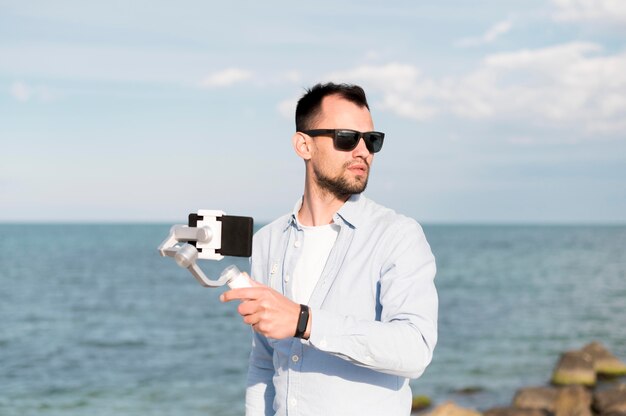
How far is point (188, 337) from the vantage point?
80.5ft

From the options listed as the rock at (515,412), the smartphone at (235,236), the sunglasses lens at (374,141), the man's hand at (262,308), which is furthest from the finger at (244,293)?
the rock at (515,412)

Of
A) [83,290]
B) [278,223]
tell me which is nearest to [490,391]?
[278,223]

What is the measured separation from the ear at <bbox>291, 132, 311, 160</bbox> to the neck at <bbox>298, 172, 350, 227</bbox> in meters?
0.11

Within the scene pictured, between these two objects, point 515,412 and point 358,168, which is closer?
point 358,168

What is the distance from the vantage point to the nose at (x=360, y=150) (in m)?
3.22

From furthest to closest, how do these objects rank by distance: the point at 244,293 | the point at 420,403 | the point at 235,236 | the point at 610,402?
1. the point at 420,403
2. the point at 610,402
3. the point at 235,236
4. the point at 244,293

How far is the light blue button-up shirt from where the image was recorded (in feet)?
8.56

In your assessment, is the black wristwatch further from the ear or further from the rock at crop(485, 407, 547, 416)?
the rock at crop(485, 407, 547, 416)

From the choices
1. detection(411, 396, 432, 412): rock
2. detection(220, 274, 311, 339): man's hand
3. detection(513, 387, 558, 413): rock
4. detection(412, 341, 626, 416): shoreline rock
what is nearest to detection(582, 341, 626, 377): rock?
detection(412, 341, 626, 416): shoreline rock

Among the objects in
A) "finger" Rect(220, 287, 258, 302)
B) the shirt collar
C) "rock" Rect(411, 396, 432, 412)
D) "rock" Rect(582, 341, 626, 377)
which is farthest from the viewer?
"rock" Rect(582, 341, 626, 377)

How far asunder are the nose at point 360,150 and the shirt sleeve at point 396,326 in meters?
0.47

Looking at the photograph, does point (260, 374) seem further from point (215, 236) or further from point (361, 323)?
point (215, 236)

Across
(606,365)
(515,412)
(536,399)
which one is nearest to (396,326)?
(515,412)

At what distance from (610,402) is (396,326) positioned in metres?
10.9
